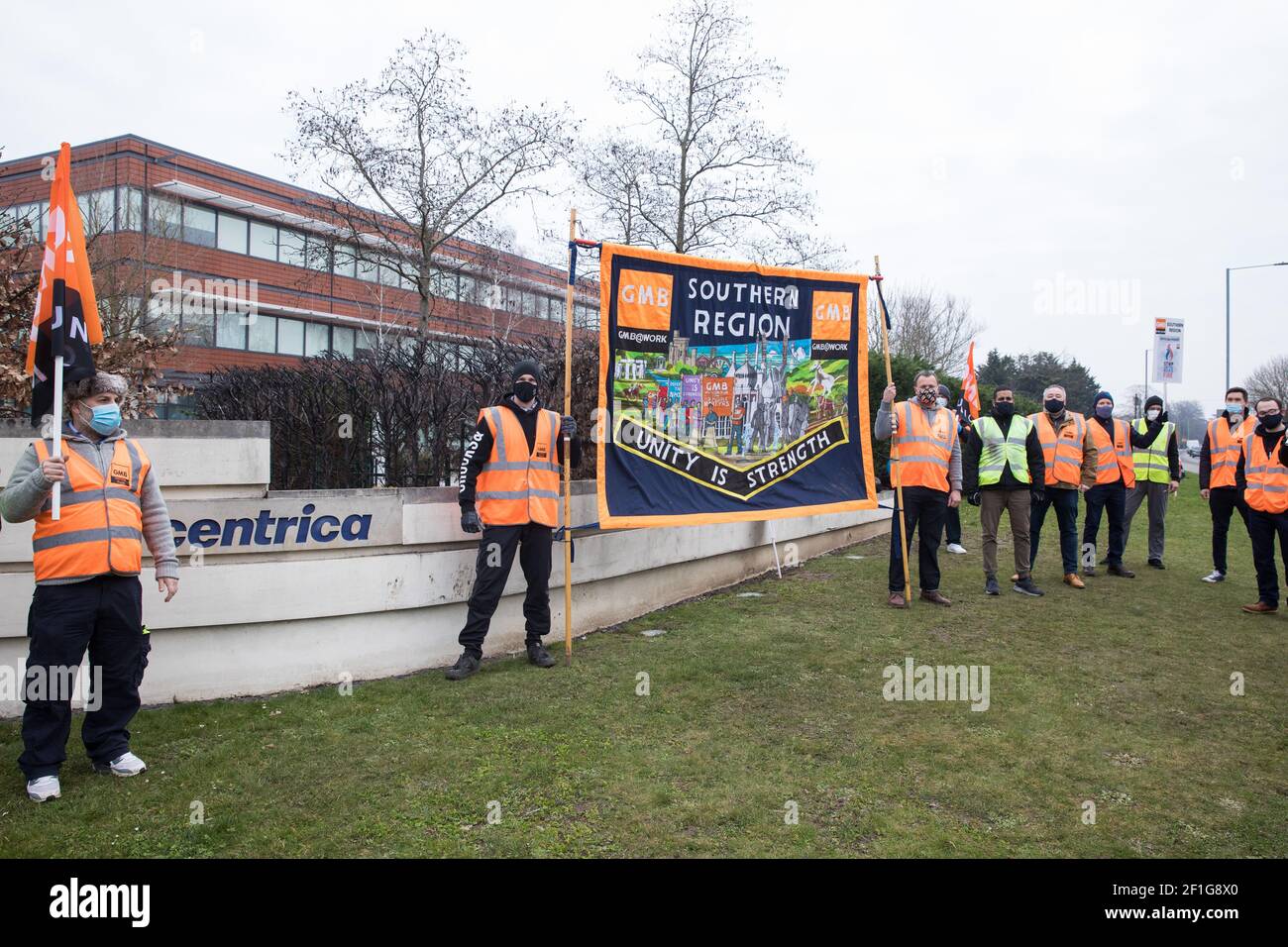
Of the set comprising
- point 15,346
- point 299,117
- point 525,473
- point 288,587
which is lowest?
point 288,587

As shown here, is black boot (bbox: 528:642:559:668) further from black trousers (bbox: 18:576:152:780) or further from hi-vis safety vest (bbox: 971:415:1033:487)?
hi-vis safety vest (bbox: 971:415:1033:487)

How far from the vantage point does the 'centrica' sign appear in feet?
18.6

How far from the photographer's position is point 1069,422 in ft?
33.9

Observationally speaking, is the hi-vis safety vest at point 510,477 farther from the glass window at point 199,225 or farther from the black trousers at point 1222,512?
the glass window at point 199,225

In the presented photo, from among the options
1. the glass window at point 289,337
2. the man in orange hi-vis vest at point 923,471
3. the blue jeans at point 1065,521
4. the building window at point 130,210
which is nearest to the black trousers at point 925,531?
the man in orange hi-vis vest at point 923,471

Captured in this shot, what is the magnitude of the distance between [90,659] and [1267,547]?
1011cm

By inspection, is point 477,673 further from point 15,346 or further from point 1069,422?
point 1069,422

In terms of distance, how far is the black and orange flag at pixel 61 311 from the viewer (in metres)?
4.60

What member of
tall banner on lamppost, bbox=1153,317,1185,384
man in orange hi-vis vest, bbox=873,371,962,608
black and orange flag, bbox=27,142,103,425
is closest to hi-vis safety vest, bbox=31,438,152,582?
black and orange flag, bbox=27,142,103,425

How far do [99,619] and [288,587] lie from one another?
4.58ft

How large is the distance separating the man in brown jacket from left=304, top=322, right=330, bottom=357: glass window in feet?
126

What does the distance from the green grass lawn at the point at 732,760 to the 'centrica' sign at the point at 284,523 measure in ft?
3.33

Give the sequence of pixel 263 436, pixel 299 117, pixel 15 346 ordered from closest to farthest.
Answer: pixel 263 436, pixel 15 346, pixel 299 117
